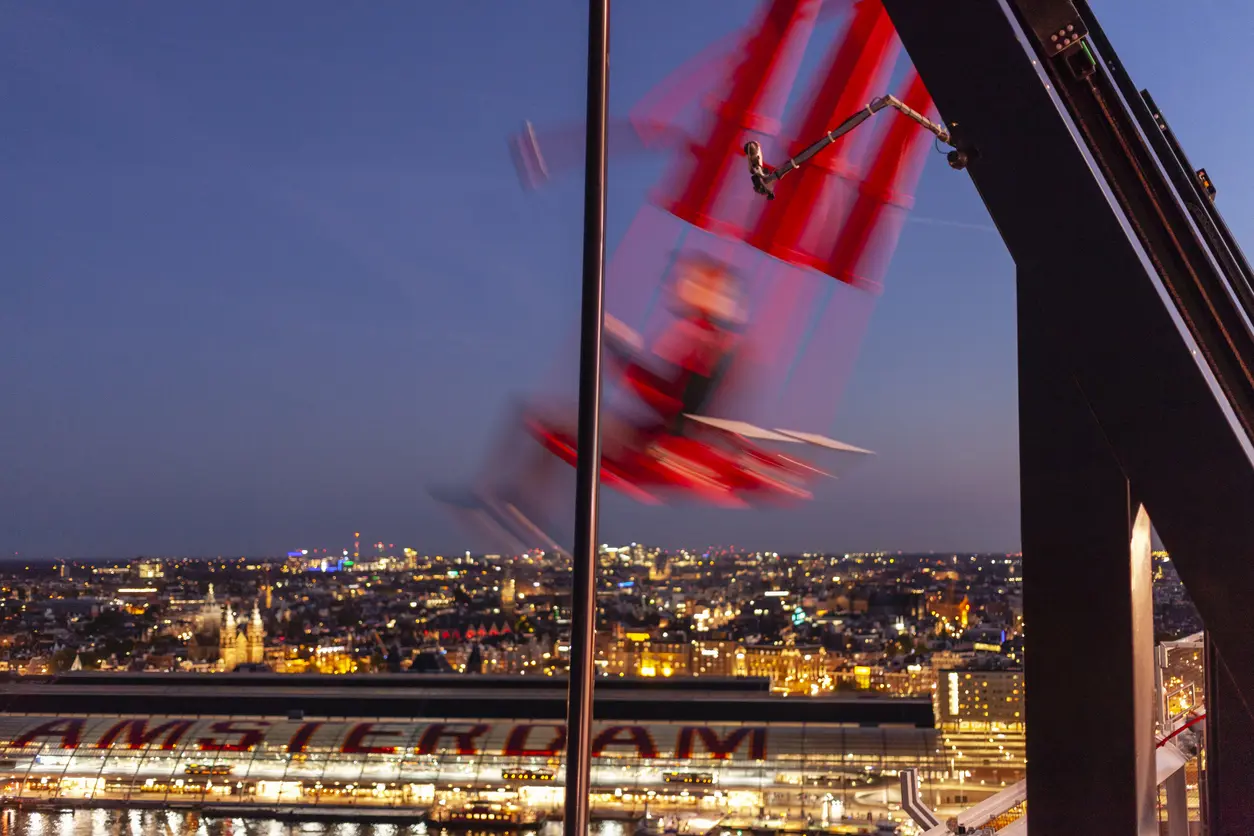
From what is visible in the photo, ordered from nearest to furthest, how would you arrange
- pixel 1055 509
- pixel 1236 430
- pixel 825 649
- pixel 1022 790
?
pixel 1236 430
pixel 1055 509
pixel 1022 790
pixel 825 649

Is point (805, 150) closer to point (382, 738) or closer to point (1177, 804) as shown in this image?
point (1177, 804)

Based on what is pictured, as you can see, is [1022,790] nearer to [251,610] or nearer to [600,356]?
[600,356]

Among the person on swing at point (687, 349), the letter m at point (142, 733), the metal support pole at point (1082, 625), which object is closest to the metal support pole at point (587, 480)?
the person on swing at point (687, 349)

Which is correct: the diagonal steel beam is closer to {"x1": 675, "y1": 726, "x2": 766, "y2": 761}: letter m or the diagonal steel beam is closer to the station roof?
{"x1": 675, "y1": 726, "x2": 766, "y2": 761}: letter m

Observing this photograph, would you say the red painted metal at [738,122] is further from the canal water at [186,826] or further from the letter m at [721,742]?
the letter m at [721,742]

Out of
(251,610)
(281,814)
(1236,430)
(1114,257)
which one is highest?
(251,610)

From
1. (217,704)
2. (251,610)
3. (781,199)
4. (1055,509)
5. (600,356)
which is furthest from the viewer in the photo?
(251,610)

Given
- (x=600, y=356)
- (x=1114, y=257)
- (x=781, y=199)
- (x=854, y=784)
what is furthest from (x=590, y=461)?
(x=854, y=784)
